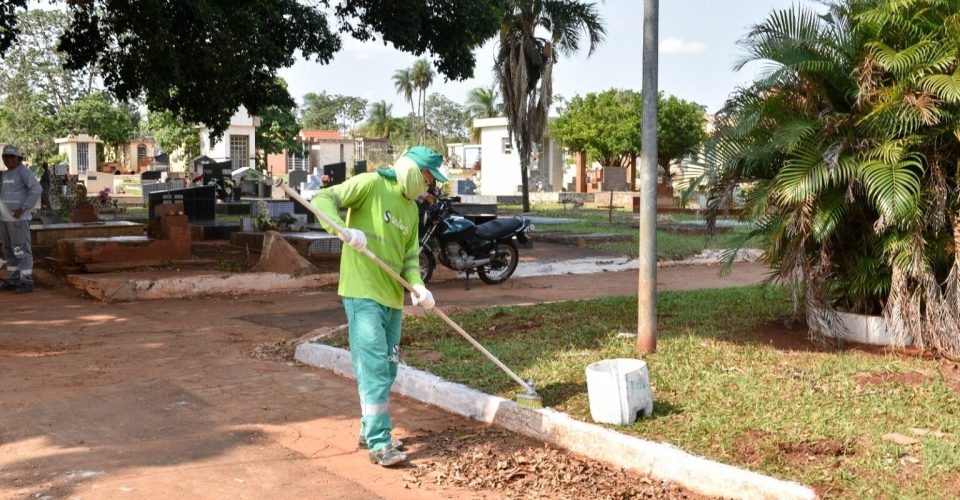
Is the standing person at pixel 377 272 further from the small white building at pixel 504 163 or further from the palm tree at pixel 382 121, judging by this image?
the palm tree at pixel 382 121

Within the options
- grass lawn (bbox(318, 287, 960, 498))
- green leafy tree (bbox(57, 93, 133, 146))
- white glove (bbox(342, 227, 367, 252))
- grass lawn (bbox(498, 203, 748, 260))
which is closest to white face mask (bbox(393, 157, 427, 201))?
white glove (bbox(342, 227, 367, 252))

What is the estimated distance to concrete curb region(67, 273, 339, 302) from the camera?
36.4ft

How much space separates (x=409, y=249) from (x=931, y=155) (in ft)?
13.6

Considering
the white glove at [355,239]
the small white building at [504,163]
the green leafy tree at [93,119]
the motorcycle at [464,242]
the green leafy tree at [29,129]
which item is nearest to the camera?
the white glove at [355,239]

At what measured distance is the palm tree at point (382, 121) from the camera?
84.4 metres

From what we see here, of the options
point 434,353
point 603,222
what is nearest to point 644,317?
point 434,353

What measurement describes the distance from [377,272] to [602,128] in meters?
41.4

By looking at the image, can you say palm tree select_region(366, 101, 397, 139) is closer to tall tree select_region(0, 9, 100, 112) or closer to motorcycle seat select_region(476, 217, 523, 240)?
tall tree select_region(0, 9, 100, 112)

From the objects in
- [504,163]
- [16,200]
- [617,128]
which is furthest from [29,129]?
[16,200]

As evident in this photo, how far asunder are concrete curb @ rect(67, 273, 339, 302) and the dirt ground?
4.76 feet

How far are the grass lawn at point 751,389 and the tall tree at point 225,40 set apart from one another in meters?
6.62

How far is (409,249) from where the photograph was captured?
18.2 ft

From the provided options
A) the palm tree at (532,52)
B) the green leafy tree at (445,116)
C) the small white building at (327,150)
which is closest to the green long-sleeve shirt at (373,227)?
the palm tree at (532,52)

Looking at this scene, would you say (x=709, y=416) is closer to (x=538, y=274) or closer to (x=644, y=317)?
(x=644, y=317)
